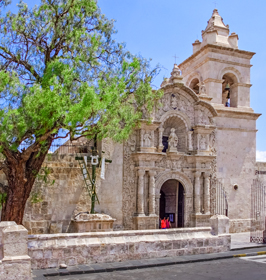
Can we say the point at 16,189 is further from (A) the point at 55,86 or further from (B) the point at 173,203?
(B) the point at 173,203

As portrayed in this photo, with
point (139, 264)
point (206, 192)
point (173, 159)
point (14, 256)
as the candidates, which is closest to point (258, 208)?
point (206, 192)

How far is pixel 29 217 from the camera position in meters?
13.7

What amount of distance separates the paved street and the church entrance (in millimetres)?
7476

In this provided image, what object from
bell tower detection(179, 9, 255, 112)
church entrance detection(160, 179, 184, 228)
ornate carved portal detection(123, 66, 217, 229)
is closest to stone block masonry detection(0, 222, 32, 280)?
ornate carved portal detection(123, 66, 217, 229)

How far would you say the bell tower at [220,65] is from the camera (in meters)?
18.6

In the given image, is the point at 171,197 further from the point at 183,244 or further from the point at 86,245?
the point at 86,245

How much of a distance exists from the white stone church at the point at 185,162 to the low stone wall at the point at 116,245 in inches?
186

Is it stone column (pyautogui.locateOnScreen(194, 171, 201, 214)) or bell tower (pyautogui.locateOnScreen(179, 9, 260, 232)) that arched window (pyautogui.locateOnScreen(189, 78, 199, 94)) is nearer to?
bell tower (pyautogui.locateOnScreen(179, 9, 260, 232))

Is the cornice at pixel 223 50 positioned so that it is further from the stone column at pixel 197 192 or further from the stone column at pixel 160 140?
the stone column at pixel 197 192

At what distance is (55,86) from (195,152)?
Result: 29.5 feet

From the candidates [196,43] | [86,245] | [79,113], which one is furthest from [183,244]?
[196,43]

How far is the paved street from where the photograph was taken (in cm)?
826

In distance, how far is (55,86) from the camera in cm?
988

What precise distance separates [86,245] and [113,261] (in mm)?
892
